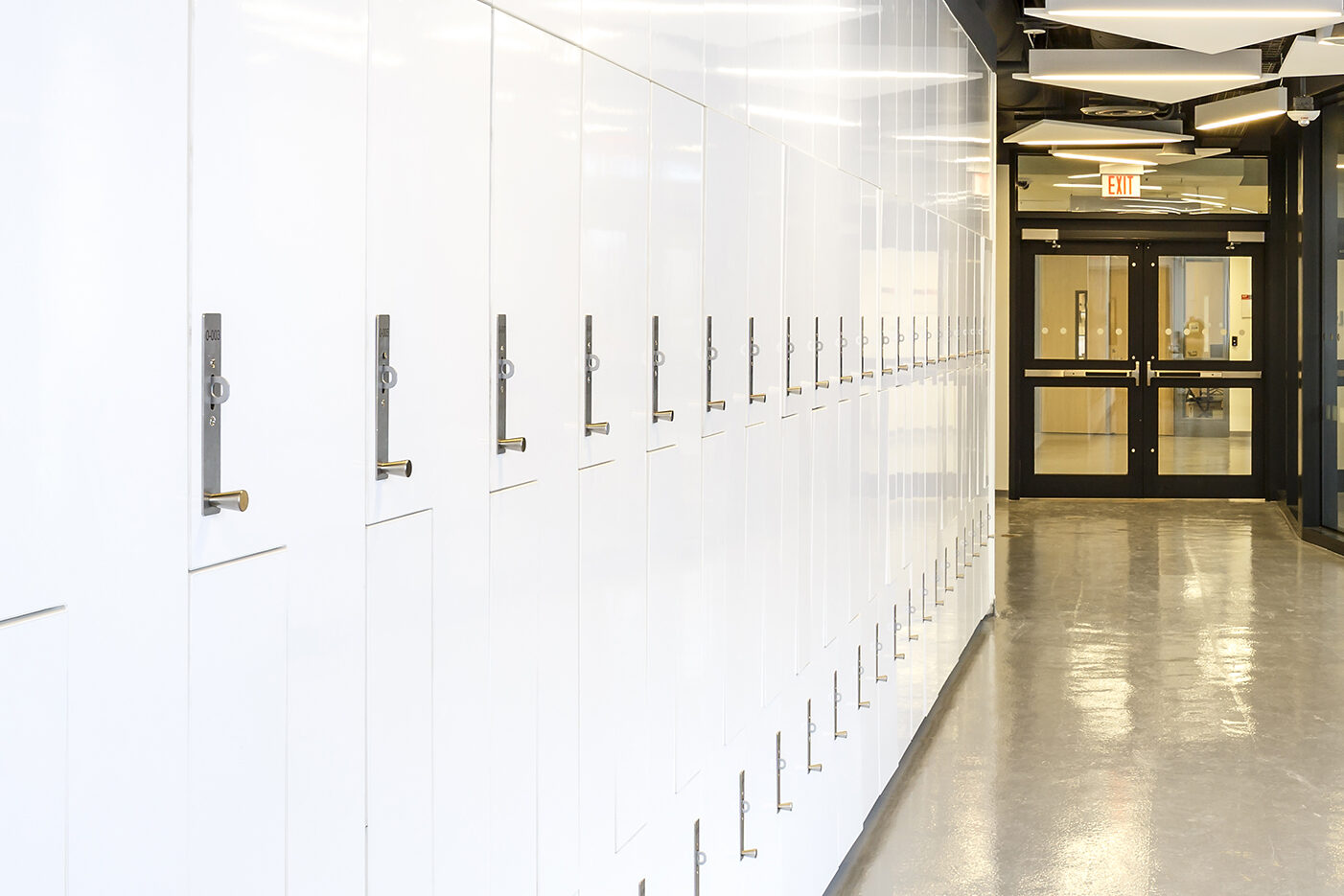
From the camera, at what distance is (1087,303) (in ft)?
47.5

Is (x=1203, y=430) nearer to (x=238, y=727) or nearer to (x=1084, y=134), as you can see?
(x=1084, y=134)

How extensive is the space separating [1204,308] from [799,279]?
39.3 ft

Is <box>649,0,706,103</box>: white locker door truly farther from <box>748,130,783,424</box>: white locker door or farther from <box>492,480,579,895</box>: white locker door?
<box>492,480,579,895</box>: white locker door

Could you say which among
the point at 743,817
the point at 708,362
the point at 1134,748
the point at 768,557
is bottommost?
the point at 1134,748

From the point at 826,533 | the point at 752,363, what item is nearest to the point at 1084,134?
the point at 826,533

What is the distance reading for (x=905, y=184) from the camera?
218 inches

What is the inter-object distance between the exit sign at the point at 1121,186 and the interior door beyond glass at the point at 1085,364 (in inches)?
41.9

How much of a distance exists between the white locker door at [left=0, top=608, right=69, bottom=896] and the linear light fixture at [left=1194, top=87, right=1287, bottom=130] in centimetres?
1016

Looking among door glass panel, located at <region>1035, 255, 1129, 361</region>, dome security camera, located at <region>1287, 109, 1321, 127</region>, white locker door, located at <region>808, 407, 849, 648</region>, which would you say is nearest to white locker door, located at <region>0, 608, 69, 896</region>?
white locker door, located at <region>808, 407, 849, 648</region>

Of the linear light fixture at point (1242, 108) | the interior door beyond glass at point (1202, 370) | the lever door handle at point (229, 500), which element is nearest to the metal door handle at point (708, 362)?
the lever door handle at point (229, 500)

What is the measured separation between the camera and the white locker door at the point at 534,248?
200cm

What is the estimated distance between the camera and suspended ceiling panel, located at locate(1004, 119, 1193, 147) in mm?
10391

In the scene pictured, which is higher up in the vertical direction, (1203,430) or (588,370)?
(588,370)

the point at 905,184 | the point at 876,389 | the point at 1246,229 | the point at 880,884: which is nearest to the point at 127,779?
the point at 880,884
